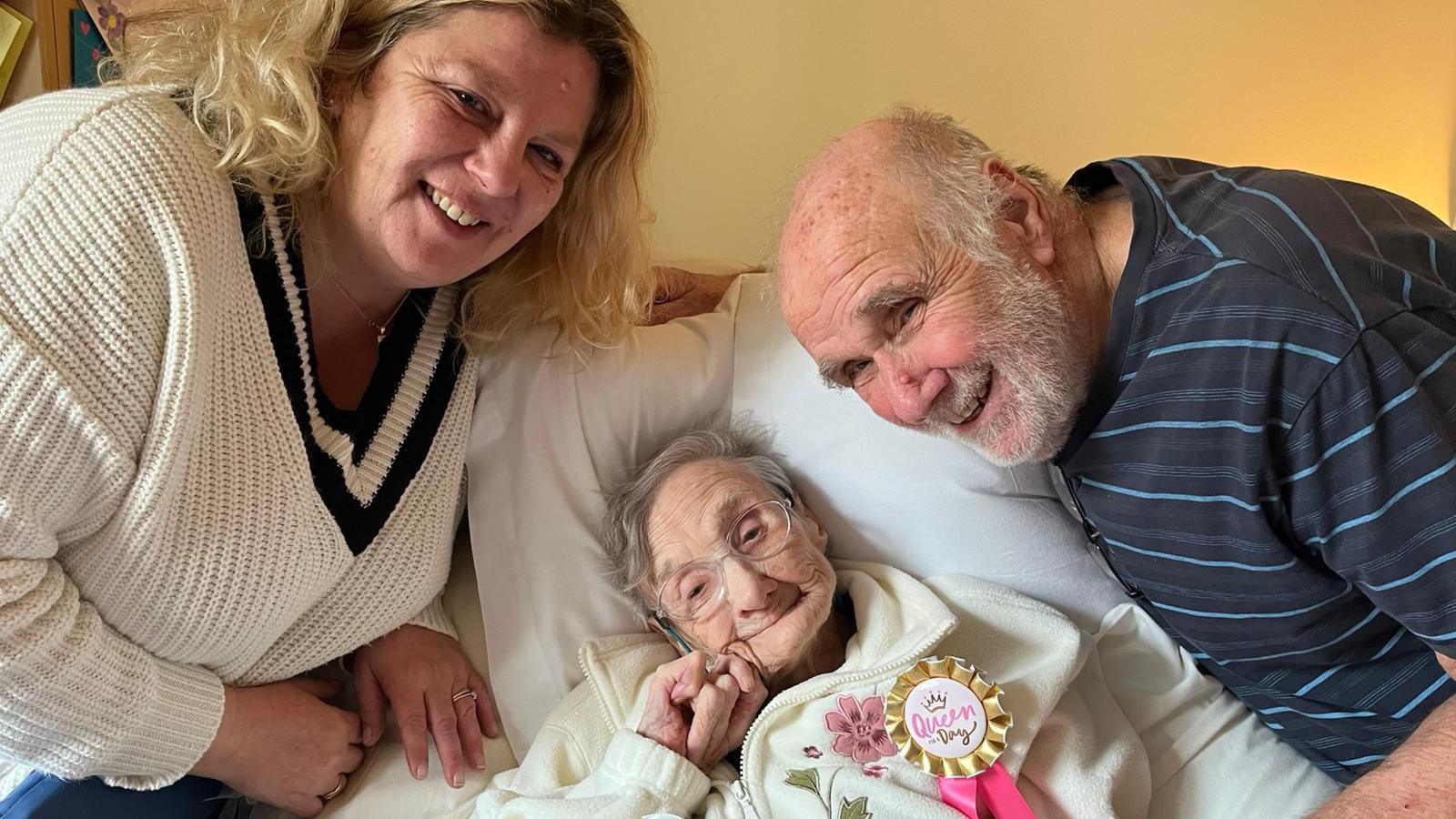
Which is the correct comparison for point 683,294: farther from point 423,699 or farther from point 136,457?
point 136,457

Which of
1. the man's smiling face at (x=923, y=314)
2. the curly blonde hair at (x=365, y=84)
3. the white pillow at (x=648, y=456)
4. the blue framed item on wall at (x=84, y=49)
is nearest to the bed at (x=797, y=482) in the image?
the white pillow at (x=648, y=456)

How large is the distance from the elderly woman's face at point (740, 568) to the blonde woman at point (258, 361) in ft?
1.08

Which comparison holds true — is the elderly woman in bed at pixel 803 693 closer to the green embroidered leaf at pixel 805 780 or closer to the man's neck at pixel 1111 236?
the green embroidered leaf at pixel 805 780

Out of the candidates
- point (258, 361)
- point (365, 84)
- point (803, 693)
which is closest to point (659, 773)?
point (803, 693)

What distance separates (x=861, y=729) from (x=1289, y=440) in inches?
25.0

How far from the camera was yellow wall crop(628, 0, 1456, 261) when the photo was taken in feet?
7.48

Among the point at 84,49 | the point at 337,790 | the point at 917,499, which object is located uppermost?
the point at 84,49

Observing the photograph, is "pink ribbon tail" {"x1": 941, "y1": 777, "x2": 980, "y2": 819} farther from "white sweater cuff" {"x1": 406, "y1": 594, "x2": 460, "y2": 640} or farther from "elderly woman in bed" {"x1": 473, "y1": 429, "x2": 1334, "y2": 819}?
"white sweater cuff" {"x1": 406, "y1": 594, "x2": 460, "y2": 640}

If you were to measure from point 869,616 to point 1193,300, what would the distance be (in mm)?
630

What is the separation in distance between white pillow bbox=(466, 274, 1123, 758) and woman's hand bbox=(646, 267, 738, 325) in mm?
136

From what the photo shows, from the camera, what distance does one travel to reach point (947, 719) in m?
1.26

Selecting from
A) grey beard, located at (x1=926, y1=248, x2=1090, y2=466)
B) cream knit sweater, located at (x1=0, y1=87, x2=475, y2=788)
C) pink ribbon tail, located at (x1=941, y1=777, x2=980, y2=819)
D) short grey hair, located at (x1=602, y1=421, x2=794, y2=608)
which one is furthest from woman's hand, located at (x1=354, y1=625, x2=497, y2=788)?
grey beard, located at (x1=926, y1=248, x2=1090, y2=466)

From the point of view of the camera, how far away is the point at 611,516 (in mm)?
1618

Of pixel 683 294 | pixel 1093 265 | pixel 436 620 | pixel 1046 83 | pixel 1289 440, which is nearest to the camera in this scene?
pixel 1289 440
